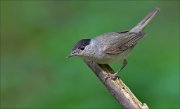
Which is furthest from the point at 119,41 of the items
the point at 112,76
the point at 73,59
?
the point at 73,59

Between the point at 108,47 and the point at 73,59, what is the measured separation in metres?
1.89

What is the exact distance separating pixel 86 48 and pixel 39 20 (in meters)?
4.89

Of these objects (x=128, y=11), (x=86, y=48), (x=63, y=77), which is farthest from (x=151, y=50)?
(x=86, y=48)

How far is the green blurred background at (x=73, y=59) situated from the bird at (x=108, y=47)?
70cm

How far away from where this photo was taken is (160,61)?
7.69 metres

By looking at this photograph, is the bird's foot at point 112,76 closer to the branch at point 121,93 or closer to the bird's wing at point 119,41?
the branch at point 121,93

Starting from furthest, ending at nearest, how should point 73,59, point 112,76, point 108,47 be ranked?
point 73,59 < point 108,47 < point 112,76

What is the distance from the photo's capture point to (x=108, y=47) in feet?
20.3

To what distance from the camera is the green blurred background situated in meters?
7.01

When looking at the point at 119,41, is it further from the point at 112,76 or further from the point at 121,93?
the point at 121,93

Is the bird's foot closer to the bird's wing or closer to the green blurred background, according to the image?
the bird's wing

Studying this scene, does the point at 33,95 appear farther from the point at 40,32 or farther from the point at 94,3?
the point at 94,3

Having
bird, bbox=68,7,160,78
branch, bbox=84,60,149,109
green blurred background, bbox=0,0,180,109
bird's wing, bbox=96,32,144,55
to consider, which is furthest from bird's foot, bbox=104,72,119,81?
green blurred background, bbox=0,0,180,109

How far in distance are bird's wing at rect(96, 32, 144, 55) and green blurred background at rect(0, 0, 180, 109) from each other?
2.31 ft
